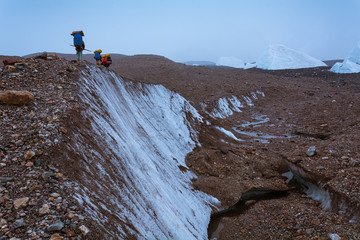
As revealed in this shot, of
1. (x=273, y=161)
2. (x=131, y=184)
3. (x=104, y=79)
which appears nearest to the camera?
(x=131, y=184)

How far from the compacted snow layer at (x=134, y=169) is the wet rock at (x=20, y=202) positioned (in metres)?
0.79

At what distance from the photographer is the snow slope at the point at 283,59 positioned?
52.7m

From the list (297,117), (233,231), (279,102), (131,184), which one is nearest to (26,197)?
(131,184)

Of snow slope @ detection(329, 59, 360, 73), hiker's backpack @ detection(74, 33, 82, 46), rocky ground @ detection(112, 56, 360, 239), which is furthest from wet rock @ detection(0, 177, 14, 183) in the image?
snow slope @ detection(329, 59, 360, 73)

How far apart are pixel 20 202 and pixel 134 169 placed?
316 cm

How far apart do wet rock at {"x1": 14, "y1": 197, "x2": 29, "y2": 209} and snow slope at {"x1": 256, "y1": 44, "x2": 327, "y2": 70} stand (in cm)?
5584

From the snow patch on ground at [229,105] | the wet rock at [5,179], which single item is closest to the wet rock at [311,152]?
the snow patch on ground at [229,105]

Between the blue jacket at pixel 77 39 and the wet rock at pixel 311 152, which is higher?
the blue jacket at pixel 77 39

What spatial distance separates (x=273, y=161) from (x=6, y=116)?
35.4ft

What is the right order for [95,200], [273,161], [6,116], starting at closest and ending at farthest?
1. [95,200]
2. [6,116]
3. [273,161]

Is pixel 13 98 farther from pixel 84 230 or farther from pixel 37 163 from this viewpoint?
pixel 84 230

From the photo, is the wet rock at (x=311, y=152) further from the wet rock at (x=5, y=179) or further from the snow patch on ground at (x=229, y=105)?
the wet rock at (x=5, y=179)

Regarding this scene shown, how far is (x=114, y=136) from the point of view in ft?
21.5

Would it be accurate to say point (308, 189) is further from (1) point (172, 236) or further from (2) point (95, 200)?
(2) point (95, 200)
